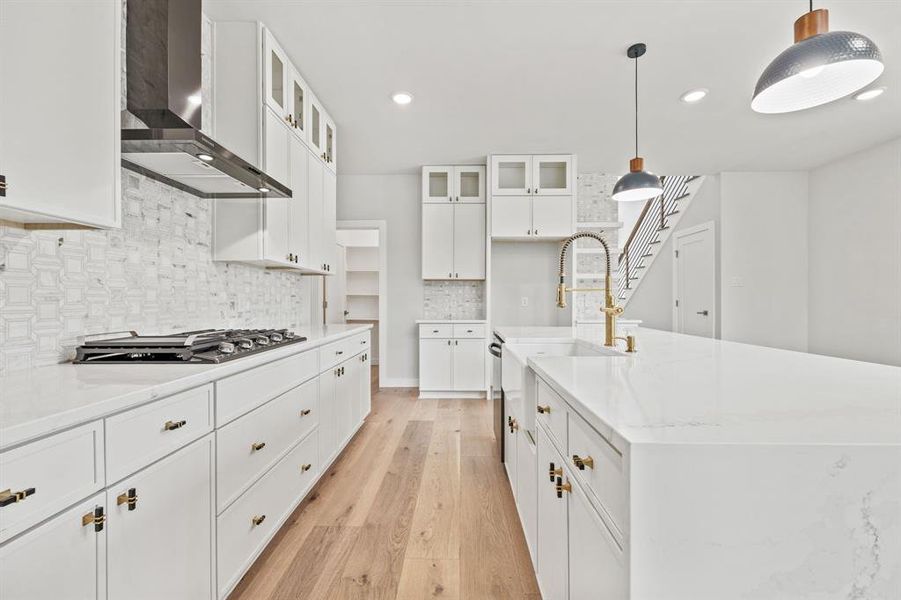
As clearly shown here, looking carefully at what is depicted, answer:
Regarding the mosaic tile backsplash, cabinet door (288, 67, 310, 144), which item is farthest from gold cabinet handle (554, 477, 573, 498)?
cabinet door (288, 67, 310, 144)

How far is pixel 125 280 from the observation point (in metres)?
1.64

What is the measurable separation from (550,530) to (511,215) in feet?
11.6

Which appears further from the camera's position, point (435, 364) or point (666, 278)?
point (666, 278)

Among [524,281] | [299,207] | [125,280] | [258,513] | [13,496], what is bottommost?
[258,513]

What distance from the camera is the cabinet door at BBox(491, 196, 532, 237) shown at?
14.2 ft

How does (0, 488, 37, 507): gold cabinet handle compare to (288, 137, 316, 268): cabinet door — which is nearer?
(0, 488, 37, 507): gold cabinet handle

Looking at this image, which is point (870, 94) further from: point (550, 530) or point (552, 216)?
point (550, 530)

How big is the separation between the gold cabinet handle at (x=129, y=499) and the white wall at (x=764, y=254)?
19.3 ft

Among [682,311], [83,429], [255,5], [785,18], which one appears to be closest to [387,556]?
[83,429]

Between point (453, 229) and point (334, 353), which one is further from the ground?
point (453, 229)

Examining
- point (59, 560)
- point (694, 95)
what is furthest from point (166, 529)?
point (694, 95)

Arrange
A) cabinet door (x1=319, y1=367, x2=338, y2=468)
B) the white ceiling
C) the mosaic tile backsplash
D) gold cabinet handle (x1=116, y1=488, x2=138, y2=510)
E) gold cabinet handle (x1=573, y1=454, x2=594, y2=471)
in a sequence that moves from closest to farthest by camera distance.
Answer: gold cabinet handle (x1=573, y1=454, x2=594, y2=471) → gold cabinet handle (x1=116, y1=488, x2=138, y2=510) → the mosaic tile backsplash → the white ceiling → cabinet door (x1=319, y1=367, x2=338, y2=468)

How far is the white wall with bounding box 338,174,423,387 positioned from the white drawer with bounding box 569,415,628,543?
4.00 metres

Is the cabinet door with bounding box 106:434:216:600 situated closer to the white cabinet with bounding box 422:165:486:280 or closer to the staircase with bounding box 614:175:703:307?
the white cabinet with bounding box 422:165:486:280
